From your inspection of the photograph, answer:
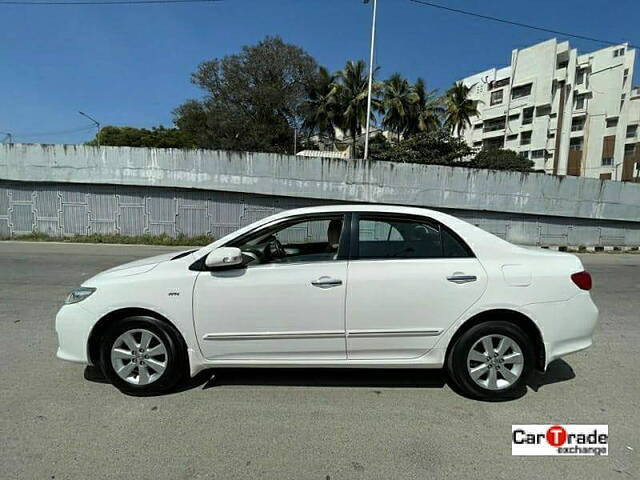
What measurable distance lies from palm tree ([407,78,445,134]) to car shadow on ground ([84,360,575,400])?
36348 millimetres

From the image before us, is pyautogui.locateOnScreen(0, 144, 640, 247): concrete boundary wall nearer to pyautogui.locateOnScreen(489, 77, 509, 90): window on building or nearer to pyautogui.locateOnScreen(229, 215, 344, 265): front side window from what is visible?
pyautogui.locateOnScreen(229, 215, 344, 265): front side window

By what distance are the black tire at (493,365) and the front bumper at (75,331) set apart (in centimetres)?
297

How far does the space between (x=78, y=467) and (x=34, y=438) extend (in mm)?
520

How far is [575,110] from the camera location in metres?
45.1

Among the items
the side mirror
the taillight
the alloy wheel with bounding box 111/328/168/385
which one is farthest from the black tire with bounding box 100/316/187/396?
the taillight

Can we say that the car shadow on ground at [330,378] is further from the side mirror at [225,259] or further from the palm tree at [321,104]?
the palm tree at [321,104]

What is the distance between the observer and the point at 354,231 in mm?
2949

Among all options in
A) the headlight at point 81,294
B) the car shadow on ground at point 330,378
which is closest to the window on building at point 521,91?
the car shadow on ground at point 330,378

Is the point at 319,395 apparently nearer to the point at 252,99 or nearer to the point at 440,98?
the point at 252,99

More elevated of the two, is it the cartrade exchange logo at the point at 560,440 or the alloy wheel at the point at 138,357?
the alloy wheel at the point at 138,357

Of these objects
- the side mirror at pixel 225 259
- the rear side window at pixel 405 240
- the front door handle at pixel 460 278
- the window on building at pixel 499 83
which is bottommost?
the front door handle at pixel 460 278

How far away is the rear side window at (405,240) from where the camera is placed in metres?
2.91

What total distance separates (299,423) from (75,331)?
1961 mm

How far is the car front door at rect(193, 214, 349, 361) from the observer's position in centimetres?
273
